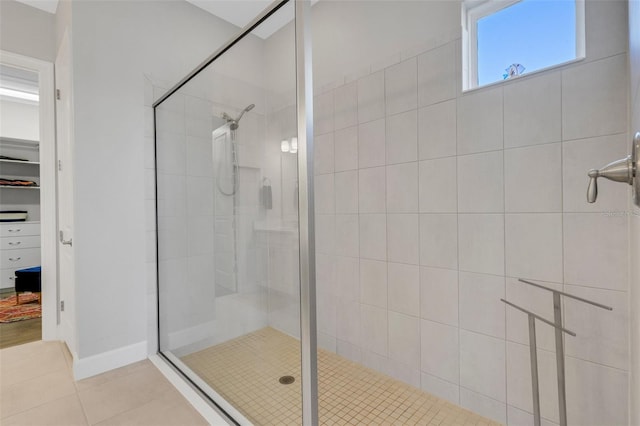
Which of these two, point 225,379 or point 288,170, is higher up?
Result: point 288,170

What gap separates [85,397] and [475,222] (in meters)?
2.34

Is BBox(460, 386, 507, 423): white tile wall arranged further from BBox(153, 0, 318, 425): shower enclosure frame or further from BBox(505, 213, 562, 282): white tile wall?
BBox(153, 0, 318, 425): shower enclosure frame

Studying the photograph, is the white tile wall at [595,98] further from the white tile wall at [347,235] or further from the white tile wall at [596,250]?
the white tile wall at [347,235]

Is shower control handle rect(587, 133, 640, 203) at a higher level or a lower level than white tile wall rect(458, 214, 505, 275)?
higher

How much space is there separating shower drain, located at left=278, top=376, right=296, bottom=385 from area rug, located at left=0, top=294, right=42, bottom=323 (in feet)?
10.4

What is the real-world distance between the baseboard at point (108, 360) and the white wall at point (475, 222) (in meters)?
1.34

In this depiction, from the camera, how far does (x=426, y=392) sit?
1.78m

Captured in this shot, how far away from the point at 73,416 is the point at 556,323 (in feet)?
7.44

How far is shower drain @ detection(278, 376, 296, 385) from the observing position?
4.07ft

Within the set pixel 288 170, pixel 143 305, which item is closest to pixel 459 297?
pixel 288 170

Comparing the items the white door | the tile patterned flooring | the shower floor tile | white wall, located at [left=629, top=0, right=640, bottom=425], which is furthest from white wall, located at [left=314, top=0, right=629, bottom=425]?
the white door

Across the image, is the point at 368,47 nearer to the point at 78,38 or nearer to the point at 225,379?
the point at 78,38

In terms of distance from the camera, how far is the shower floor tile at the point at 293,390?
129 cm

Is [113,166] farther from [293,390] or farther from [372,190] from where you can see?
[293,390]
